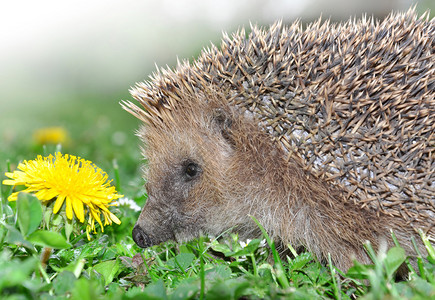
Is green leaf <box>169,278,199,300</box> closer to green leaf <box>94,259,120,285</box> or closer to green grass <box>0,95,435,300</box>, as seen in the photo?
green grass <box>0,95,435,300</box>

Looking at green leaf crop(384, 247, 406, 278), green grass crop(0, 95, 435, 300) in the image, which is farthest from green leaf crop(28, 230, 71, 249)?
green leaf crop(384, 247, 406, 278)

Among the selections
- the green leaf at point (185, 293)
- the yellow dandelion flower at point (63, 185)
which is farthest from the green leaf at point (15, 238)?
the green leaf at point (185, 293)

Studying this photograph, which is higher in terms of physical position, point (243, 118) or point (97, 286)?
point (243, 118)

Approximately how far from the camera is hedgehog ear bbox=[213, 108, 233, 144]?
276cm

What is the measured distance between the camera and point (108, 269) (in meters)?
2.34

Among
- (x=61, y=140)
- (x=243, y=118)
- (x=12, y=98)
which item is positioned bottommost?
(x=243, y=118)

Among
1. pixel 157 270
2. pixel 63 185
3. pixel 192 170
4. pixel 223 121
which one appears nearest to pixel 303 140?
pixel 223 121

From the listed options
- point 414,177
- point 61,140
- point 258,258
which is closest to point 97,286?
point 258,258

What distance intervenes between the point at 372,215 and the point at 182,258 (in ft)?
3.45

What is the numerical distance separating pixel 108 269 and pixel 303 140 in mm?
1215

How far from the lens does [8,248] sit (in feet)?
7.32

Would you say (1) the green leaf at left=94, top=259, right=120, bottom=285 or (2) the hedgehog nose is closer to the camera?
(1) the green leaf at left=94, top=259, right=120, bottom=285

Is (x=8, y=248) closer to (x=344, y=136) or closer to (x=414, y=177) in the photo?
(x=344, y=136)

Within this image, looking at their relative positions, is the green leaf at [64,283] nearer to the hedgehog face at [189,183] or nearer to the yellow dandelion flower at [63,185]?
the yellow dandelion flower at [63,185]
